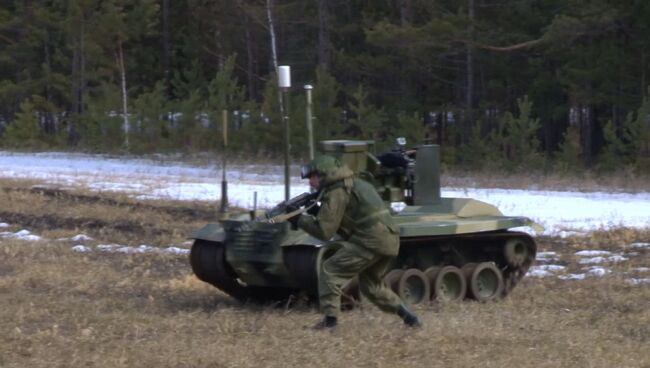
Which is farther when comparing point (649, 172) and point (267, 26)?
point (267, 26)

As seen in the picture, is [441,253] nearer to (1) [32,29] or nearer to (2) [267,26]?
(2) [267,26]

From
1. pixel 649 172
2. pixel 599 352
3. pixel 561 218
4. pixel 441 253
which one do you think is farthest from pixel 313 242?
pixel 649 172

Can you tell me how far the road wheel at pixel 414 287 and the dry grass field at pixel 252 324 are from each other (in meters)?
0.26

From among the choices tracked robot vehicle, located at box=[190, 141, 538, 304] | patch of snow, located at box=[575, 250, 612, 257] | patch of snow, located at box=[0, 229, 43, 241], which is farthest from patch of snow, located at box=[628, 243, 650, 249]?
patch of snow, located at box=[0, 229, 43, 241]

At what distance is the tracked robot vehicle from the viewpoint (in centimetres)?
1116

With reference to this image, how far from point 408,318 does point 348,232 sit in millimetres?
838

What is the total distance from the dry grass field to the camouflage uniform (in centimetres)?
29

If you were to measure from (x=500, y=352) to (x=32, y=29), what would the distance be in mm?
38171

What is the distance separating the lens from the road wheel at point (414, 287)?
11.8 meters

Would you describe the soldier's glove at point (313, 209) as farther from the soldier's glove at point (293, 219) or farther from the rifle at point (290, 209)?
the soldier's glove at point (293, 219)

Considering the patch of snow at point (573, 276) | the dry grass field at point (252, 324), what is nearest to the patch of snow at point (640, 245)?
the dry grass field at point (252, 324)

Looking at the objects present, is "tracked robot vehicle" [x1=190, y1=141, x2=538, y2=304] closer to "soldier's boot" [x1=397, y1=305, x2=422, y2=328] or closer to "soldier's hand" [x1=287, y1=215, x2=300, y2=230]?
"soldier's hand" [x1=287, y1=215, x2=300, y2=230]

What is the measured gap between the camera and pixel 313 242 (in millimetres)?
10781

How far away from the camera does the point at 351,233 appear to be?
9.91 metres
